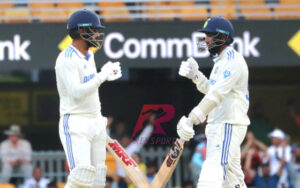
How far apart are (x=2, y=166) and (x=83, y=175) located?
5720mm

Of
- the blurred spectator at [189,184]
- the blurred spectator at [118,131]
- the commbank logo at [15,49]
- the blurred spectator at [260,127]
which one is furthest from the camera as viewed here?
the blurred spectator at [260,127]

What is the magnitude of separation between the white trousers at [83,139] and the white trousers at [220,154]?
3.30 ft

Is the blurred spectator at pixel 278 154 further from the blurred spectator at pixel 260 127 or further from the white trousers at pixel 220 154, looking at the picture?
the white trousers at pixel 220 154

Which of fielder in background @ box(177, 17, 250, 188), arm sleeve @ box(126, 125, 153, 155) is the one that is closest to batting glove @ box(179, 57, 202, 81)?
fielder in background @ box(177, 17, 250, 188)

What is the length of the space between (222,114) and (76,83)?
147 cm

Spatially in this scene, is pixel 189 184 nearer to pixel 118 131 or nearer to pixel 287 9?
pixel 118 131

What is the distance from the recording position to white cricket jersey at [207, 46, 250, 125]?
8.51 meters

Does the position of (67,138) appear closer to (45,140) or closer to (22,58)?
(22,58)

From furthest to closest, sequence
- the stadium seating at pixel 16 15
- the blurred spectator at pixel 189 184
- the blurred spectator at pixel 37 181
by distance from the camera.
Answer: the stadium seating at pixel 16 15 → the blurred spectator at pixel 37 181 → the blurred spectator at pixel 189 184

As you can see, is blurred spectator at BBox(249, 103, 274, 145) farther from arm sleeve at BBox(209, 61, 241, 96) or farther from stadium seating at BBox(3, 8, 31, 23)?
arm sleeve at BBox(209, 61, 241, 96)

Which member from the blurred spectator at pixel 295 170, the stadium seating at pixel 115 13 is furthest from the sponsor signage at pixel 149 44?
the blurred spectator at pixel 295 170

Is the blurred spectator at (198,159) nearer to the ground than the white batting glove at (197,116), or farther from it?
nearer to the ground

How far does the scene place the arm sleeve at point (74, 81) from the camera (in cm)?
817

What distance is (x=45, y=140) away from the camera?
1659cm
